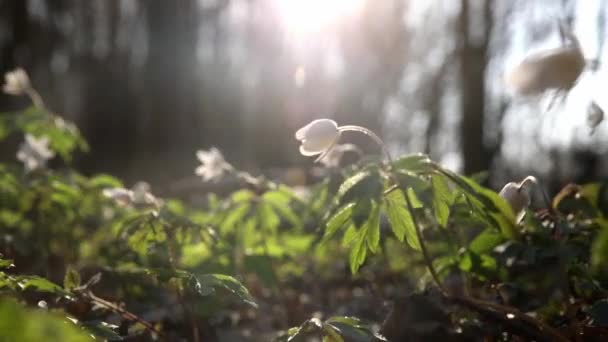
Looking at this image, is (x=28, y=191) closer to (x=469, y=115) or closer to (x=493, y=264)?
(x=493, y=264)

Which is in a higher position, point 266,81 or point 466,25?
point 266,81

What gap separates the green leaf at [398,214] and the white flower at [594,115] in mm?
566

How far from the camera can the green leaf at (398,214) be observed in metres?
1.78

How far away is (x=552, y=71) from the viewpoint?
5.07ft

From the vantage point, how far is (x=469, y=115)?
39.6 ft

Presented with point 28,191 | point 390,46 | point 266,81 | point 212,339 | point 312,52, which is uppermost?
point 266,81

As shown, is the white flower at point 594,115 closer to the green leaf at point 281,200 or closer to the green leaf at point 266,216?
the green leaf at point 281,200

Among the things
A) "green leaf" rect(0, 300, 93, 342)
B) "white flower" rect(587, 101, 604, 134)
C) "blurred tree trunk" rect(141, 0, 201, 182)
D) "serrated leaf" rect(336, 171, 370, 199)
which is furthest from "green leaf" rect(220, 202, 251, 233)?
"blurred tree trunk" rect(141, 0, 201, 182)

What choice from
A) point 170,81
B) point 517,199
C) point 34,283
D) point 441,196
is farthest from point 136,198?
point 170,81

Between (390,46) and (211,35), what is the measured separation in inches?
279

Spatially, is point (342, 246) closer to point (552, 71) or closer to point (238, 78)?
point (552, 71)

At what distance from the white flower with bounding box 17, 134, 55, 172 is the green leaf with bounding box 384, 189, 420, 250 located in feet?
7.77

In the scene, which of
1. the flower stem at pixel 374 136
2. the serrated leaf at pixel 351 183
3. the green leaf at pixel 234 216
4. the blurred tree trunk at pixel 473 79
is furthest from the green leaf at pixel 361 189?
the blurred tree trunk at pixel 473 79

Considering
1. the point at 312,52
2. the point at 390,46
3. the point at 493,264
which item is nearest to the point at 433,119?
the point at 390,46
